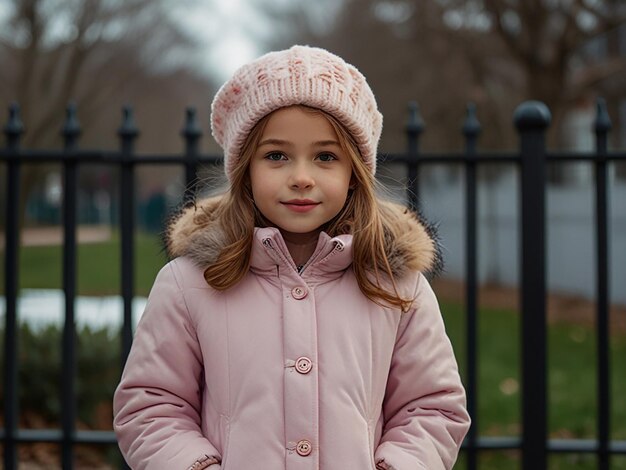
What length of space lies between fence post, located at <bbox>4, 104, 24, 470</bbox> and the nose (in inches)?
62.7

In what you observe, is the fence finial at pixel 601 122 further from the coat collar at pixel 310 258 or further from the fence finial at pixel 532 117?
the coat collar at pixel 310 258

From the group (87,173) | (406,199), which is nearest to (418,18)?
(406,199)

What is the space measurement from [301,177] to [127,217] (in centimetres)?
142

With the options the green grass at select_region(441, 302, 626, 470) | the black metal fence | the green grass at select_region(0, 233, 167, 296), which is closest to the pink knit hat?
the black metal fence

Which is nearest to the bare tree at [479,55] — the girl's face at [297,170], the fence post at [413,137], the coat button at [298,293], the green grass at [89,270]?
the green grass at [89,270]

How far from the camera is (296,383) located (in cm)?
178

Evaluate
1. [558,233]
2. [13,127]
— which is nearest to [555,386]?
[13,127]

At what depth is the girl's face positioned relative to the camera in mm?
1876

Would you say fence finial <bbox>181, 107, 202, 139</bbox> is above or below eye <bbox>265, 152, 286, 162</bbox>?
above

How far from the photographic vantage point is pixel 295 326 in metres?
1.82

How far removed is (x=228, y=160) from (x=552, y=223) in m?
13.4

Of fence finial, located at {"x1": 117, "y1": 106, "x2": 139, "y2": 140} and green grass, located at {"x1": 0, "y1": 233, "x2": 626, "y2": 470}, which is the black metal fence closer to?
fence finial, located at {"x1": 117, "y1": 106, "x2": 139, "y2": 140}

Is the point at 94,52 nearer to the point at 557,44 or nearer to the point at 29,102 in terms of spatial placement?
the point at 29,102

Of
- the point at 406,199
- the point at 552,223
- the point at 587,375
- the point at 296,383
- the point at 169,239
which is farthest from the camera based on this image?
the point at 552,223
